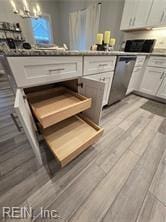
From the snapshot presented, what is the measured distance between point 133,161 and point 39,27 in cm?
548

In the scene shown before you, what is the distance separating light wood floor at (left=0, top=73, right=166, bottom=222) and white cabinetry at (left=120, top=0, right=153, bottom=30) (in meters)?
1.98

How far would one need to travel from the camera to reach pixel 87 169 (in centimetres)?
87

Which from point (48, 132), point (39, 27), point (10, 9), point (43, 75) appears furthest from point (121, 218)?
point (39, 27)

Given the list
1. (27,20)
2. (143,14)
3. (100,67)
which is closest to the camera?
(100,67)

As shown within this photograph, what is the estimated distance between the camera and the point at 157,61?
1833 millimetres

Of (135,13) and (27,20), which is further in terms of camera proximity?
(27,20)

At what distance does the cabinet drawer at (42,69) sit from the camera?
61 cm

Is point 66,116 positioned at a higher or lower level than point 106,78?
lower

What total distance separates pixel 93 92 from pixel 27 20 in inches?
174

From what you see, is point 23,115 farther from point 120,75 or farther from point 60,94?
point 120,75

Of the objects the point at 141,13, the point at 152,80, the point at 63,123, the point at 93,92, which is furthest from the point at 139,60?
the point at 63,123

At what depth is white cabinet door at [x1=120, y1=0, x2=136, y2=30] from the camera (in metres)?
1.92

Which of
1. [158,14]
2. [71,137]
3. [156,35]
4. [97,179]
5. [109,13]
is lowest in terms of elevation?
[97,179]

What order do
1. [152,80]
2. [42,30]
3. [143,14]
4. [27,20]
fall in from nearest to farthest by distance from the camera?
[143,14] < [152,80] < [27,20] < [42,30]
